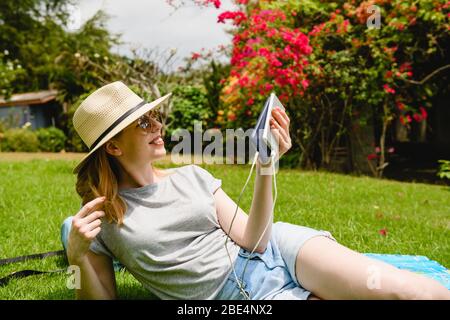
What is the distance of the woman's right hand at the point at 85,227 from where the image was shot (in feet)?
6.48

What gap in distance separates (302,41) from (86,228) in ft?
23.0

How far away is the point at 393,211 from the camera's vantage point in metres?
5.27

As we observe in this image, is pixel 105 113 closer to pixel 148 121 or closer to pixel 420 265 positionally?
pixel 148 121

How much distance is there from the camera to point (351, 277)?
74.3 inches

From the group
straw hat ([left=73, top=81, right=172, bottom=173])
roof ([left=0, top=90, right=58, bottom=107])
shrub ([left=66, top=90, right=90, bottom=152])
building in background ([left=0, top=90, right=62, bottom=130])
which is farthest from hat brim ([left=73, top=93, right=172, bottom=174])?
roof ([left=0, top=90, right=58, bottom=107])

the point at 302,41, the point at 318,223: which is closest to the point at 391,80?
the point at 302,41

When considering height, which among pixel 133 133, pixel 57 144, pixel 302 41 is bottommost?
pixel 57 144

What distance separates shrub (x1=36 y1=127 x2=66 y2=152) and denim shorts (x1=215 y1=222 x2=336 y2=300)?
1416 centimetres

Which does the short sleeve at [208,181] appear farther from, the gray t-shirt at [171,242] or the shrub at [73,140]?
the shrub at [73,140]

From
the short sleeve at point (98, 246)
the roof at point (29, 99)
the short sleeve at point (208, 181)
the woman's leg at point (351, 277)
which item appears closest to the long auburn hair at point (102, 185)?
the short sleeve at point (98, 246)

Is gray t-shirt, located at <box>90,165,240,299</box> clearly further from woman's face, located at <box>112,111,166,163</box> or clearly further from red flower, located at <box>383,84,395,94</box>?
red flower, located at <box>383,84,395,94</box>

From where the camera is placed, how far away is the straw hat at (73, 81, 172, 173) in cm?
218

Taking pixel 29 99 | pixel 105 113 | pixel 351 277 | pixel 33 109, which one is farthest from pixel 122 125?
pixel 33 109

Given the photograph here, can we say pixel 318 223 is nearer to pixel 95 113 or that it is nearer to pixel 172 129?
pixel 95 113
